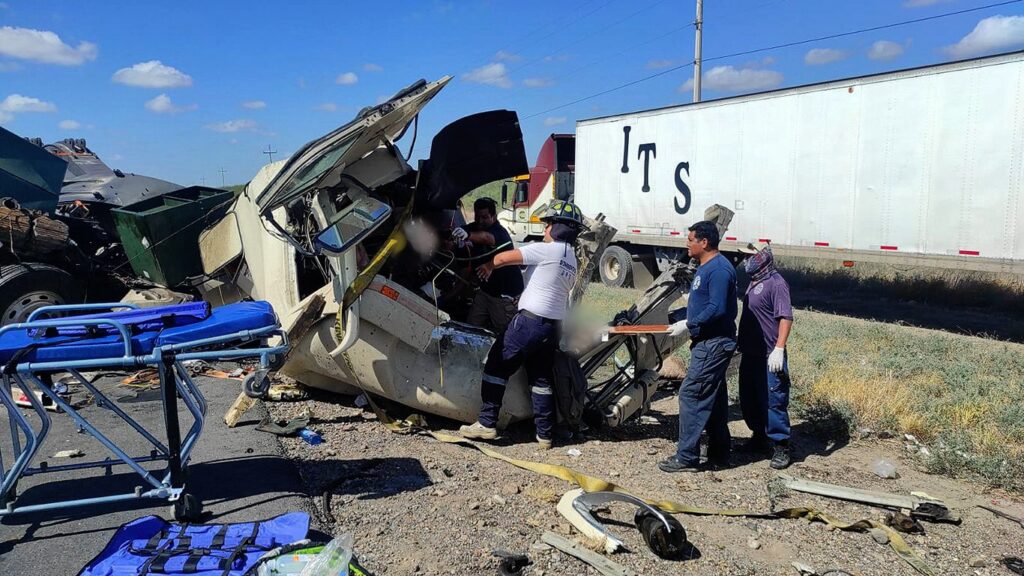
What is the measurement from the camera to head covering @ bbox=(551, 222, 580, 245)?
207 inches

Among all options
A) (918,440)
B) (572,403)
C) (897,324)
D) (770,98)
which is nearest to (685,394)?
(572,403)

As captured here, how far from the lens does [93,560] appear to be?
3219 millimetres

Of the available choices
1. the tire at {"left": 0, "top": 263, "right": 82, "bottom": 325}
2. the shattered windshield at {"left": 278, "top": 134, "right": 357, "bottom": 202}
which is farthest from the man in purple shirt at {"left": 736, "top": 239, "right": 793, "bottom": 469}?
the tire at {"left": 0, "top": 263, "right": 82, "bottom": 325}

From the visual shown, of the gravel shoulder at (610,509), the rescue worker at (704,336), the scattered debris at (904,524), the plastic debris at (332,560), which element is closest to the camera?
the plastic debris at (332,560)

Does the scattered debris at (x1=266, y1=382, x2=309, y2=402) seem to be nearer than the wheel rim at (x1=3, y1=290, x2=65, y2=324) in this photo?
Yes

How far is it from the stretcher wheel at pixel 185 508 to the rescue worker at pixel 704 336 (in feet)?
9.84

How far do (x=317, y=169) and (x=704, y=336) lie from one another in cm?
283

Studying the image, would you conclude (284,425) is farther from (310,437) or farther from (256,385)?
(256,385)

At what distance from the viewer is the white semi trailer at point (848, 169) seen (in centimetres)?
952

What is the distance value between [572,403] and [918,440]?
2782 mm

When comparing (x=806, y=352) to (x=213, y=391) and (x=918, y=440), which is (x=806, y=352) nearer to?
(x=918, y=440)

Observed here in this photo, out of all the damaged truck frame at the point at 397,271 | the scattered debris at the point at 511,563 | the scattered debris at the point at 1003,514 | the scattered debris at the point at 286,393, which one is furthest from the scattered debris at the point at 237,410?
the scattered debris at the point at 1003,514

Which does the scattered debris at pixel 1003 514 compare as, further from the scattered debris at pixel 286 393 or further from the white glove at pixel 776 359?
the scattered debris at pixel 286 393

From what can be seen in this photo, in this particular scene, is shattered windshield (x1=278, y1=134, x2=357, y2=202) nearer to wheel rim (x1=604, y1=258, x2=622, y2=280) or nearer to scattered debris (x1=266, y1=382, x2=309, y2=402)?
scattered debris (x1=266, y1=382, x2=309, y2=402)
